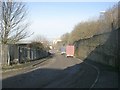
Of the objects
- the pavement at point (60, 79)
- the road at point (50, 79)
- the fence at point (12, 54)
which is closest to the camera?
the road at point (50, 79)

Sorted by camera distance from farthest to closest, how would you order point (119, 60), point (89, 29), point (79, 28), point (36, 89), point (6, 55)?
point (79, 28)
point (89, 29)
point (6, 55)
point (119, 60)
point (36, 89)

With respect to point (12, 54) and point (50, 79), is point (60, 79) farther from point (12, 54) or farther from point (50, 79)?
point (12, 54)

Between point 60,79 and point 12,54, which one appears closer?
point 60,79

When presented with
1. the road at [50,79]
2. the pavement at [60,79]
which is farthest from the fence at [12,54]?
the road at [50,79]

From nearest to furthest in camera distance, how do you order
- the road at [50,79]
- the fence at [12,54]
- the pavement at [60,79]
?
1. the road at [50,79]
2. the pavement at [60,79]
3. the fence at [12,54]

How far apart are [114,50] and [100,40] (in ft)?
44.2

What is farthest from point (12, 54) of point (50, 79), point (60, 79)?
point (60, 79)

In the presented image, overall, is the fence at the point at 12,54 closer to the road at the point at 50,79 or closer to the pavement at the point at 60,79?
the pavement at the point at 60,79

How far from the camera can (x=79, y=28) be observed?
120m

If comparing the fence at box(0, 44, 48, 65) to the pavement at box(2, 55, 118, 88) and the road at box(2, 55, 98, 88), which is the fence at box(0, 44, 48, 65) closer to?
the pavement at box(2, 55, 118, 88)

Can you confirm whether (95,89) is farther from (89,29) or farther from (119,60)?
(89,29)

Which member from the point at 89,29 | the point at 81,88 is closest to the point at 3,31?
the point at 81,88

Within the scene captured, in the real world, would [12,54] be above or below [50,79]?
above

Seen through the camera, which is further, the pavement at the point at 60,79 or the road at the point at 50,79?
the pavement at the point at 60,79
